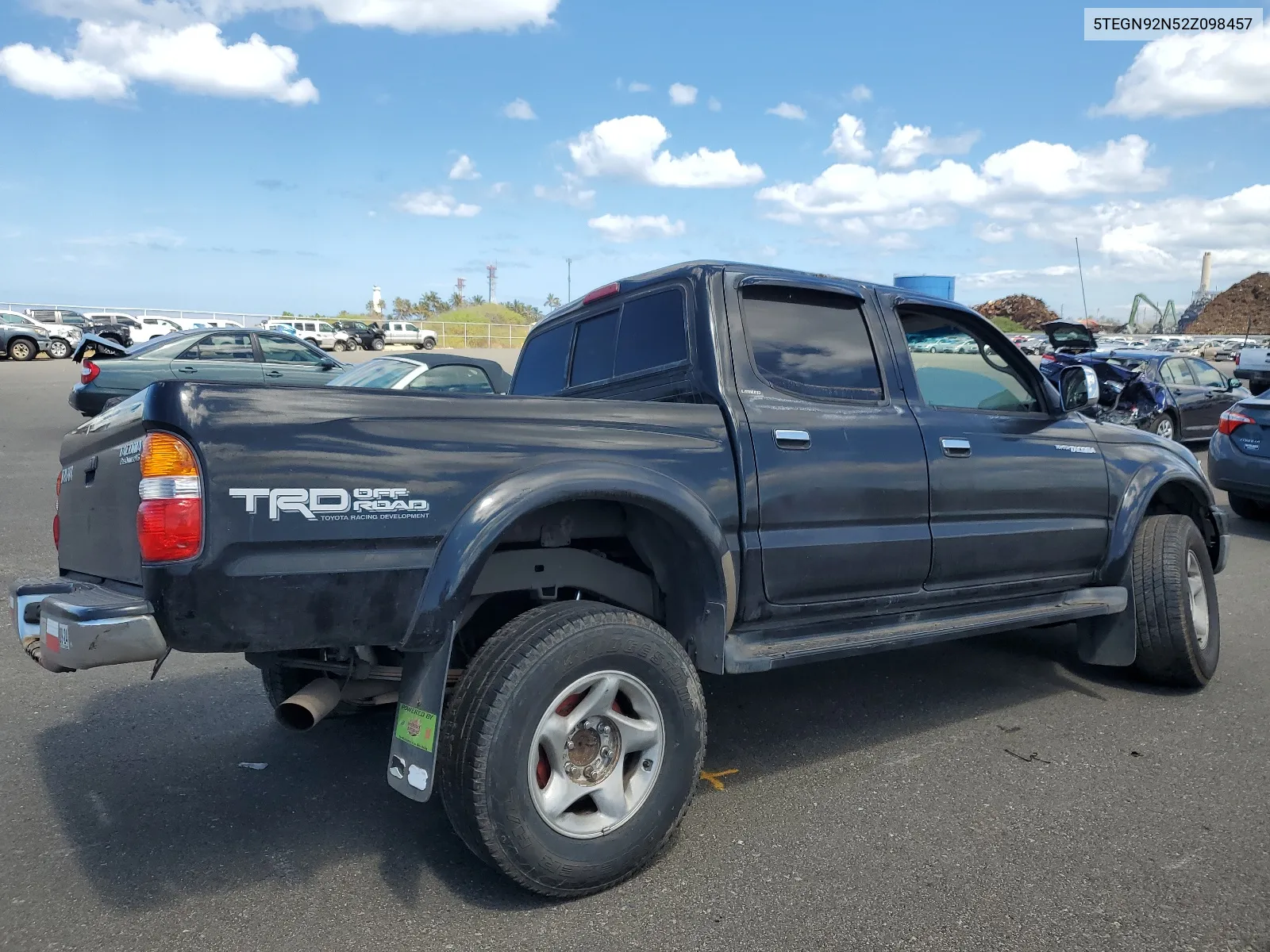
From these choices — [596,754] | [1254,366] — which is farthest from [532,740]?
[1254,366]

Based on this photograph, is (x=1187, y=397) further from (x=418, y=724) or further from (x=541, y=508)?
(x=418, y=724)

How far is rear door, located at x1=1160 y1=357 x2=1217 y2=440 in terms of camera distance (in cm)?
1432

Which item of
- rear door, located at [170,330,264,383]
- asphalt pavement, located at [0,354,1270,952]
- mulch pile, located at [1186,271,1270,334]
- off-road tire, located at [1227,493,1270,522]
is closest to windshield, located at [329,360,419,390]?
rear door, located at [170,330,264,383]

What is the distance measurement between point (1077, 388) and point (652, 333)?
86.5 inches

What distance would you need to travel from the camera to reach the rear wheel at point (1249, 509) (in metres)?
9.84

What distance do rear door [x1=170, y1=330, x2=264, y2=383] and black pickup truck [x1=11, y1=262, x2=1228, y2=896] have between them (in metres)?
11.1

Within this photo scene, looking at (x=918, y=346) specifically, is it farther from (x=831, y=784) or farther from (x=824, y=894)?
(x=824, y=894)

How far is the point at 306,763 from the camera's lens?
3.82 metres

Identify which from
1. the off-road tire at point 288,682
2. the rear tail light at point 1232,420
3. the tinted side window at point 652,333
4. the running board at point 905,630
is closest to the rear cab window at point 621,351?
the tinted side window at point 652,333

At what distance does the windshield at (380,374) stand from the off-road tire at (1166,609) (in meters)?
7.47

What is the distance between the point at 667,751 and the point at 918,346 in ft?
7.30

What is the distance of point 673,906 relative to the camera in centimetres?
281

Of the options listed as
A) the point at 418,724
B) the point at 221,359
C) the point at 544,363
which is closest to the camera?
the point at 418,724

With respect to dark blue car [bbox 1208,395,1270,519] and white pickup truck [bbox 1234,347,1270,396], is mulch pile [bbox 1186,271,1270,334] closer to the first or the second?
white pickup truck [bbox 1234,347,1270,396]
